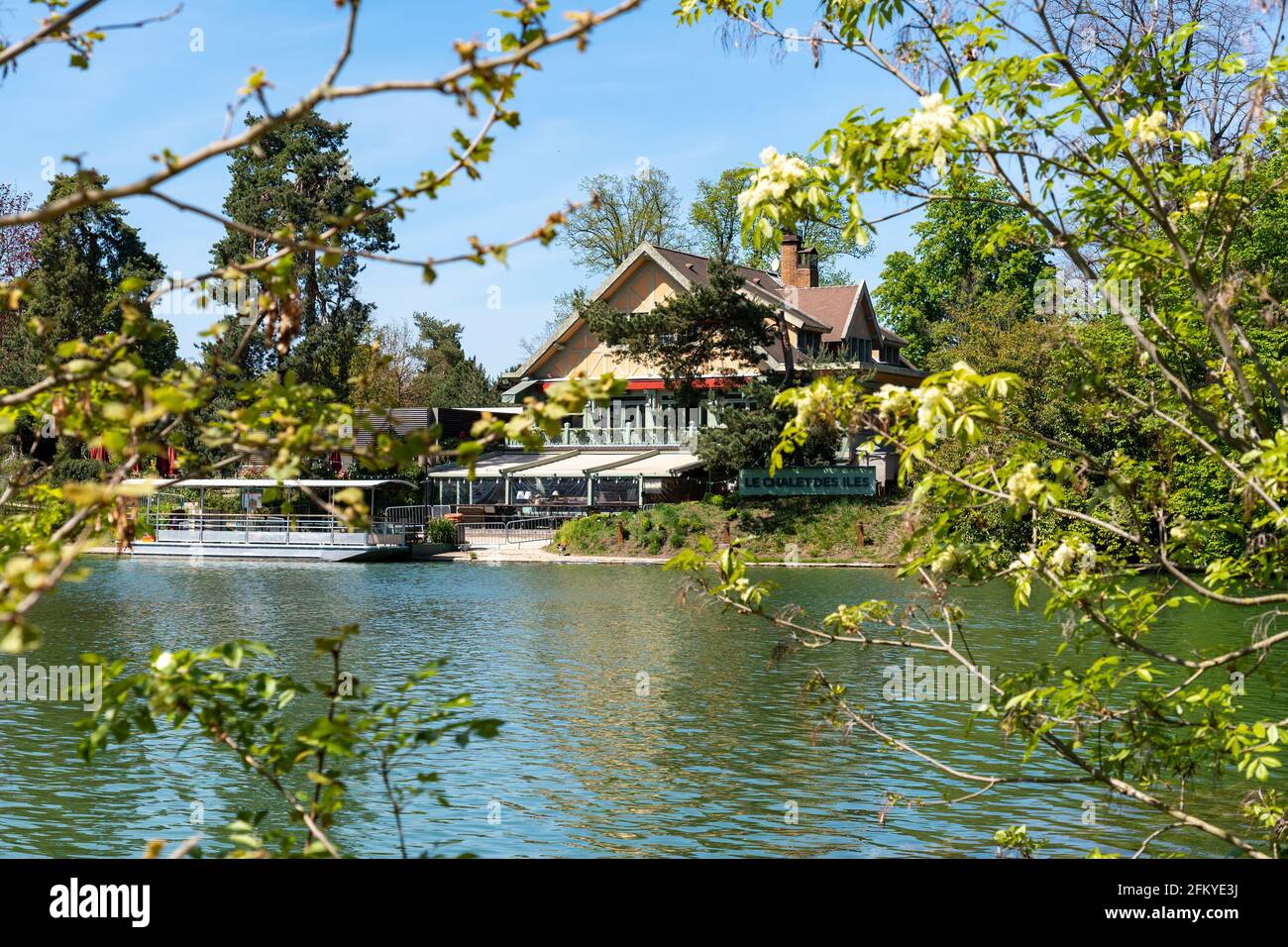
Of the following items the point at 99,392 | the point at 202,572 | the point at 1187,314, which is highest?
the point at 1187,314

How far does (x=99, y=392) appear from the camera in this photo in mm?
4102

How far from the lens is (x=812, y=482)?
4691 centimetres

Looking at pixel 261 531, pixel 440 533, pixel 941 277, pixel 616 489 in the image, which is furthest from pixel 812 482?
pixel 941 277

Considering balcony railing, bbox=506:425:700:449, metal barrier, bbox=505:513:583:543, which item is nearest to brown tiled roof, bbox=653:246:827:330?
balcony railing, bbox=506:425:700:449

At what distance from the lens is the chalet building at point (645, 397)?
51.0 metres

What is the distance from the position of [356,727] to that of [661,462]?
47490mm

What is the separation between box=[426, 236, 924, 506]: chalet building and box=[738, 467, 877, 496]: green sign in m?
2.25

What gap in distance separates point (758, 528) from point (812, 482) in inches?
139

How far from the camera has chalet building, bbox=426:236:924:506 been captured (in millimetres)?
51000

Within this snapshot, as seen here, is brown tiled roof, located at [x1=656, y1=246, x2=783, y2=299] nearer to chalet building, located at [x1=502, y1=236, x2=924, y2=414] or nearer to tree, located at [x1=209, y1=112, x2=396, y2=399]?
chalet building, located at [x1=502, y1=236, x2=924, y2=414]

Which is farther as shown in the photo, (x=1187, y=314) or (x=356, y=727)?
(x=1187, y=314)
